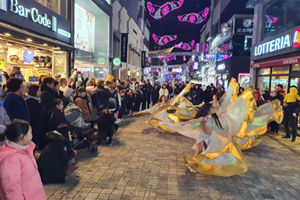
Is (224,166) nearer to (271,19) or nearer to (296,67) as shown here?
(296,67)

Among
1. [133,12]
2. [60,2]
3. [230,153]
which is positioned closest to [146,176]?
[230,153]

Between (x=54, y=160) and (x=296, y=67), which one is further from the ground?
(x=296, y=67)

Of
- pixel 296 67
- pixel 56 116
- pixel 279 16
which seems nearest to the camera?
pixel 56 116

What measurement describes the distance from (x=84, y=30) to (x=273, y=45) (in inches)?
546

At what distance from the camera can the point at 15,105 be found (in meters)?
4.64

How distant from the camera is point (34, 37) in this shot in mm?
10688

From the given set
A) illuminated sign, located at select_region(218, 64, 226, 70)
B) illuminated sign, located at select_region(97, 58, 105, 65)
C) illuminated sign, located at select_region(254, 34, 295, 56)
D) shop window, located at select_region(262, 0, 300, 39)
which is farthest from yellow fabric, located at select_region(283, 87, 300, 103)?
illuminated sign, located at select_region(218, 64, 226, 70)

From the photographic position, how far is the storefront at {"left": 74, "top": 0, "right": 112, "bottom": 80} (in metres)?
18.6

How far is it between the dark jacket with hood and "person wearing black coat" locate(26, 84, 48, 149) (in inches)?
42.7

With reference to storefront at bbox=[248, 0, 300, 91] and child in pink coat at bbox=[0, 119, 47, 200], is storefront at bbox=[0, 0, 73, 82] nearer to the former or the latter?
child in pink coat at bbox=[0, 119, 47, 200]

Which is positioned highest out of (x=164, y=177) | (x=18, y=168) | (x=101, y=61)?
(x=101, y=61)

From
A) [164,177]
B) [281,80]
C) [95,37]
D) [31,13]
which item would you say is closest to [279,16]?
[281,80]

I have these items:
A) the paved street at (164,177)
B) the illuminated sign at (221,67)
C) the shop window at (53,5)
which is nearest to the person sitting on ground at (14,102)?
the paved street at (164,177)

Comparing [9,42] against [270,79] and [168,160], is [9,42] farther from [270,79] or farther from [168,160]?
[270,79]
